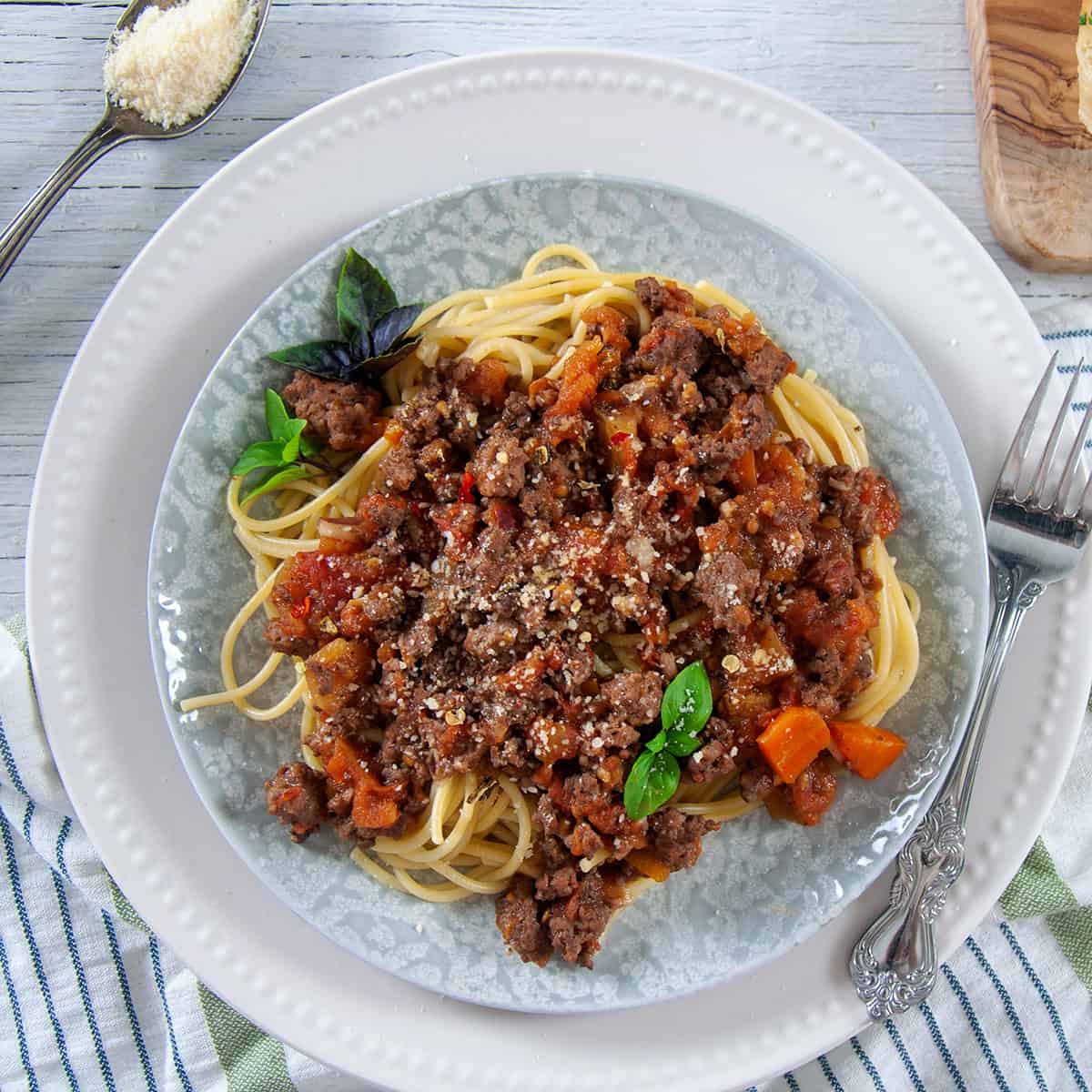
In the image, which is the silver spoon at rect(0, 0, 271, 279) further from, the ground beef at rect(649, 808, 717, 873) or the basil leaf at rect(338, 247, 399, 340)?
the ground beef at rect(649, 808, 717, 873)

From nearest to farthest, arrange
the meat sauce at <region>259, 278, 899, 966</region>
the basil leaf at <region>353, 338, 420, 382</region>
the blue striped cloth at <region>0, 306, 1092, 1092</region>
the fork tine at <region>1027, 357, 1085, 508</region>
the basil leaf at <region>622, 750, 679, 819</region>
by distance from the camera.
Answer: the basil leaf at <region>622, 750, 679, 819</region> < the meat sauce at <region>259, 278, 899, 966</region> < the basil leaf at <region>353, 338, 420, 382</region> < the fork tine at <region>1027, 357, 1085, 508</region> < the blue striped cloth at <region>0, 306, 1092, 1092</region>

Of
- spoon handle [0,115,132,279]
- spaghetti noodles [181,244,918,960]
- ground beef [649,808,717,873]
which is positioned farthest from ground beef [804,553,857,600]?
spoon handle [0,115,132,279]

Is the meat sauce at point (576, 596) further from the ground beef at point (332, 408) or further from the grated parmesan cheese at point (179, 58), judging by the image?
the grated parmesan cheese at point (179, 58)

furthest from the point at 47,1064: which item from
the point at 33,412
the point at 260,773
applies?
the point at 33,412

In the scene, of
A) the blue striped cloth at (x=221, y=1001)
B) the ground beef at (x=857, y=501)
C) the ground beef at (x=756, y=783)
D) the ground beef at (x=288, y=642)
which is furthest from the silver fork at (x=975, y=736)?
the ground beef at (x=288, y=642)

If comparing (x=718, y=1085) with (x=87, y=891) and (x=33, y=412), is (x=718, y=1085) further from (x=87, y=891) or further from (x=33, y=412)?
(x=33, y=412)

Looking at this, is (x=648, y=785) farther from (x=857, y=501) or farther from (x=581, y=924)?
(x=857, y=501)

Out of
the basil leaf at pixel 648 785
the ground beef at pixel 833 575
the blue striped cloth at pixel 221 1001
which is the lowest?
the blue striped cloth at pixel 221 1001
